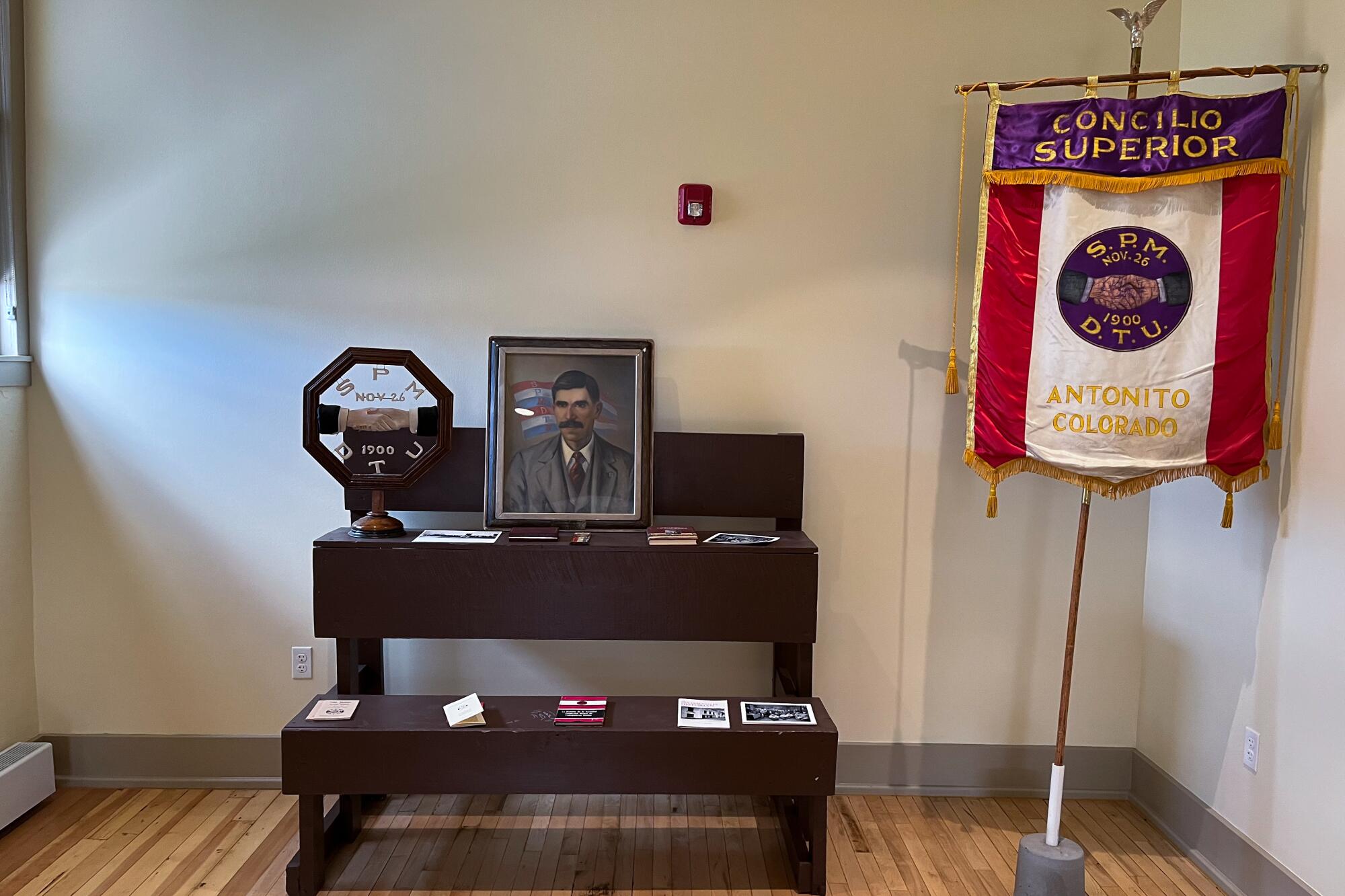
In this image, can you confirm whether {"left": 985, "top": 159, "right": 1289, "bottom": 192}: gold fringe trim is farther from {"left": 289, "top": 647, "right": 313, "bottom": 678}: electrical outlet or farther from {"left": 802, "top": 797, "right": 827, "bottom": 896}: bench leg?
{"left": 289, "top": 647, "right": 313, "bottom": 678}: electrical outlet

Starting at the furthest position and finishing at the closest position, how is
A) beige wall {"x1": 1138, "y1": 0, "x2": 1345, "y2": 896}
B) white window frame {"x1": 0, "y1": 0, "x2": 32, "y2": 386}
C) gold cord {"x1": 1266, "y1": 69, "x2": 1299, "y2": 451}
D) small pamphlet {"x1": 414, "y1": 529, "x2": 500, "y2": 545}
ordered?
1. white window frame {"x1": 0, "y1": 0, "x2": 32, "y2": 386}
2. small pamphlet {"x1": 414, "y1": 529, "x2": 500, "y2": 545}
3. gold cord {"x1": 1266, "y1": 69, "x2": 1299, "y2": 451}
4. beige wall {"x1": 1138, "y1": 0, "x2": 1345, "y2": 896}

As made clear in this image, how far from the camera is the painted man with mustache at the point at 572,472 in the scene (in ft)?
8.74

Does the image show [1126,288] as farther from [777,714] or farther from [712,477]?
[777,714]

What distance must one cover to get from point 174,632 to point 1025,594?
2691 millimetres

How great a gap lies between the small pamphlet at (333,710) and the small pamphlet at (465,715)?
0.25 metres

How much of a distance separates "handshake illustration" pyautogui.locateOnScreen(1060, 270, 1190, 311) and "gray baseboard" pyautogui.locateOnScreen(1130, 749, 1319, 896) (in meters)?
1.42

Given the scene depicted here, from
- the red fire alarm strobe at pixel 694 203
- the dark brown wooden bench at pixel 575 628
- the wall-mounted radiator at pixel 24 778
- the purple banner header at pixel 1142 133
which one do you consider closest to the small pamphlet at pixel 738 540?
the dark brown wooden bench at pixel 575 628

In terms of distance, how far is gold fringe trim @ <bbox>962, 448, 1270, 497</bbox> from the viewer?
2322 millimetres

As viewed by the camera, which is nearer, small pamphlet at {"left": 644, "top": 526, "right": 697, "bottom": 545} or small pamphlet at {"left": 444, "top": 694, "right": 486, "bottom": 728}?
small pamphlet at {"left": 444, "top": 694, "right": 486, "bottom": 728}

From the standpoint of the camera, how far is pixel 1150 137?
2324mm

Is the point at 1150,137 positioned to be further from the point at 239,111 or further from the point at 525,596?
the point at 239,111

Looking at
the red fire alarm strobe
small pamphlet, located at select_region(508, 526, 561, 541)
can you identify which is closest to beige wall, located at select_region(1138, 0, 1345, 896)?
the red fire alarm strobe

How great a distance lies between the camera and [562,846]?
260 centimetres

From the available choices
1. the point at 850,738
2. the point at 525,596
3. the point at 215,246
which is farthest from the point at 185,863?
the point at 850,738
